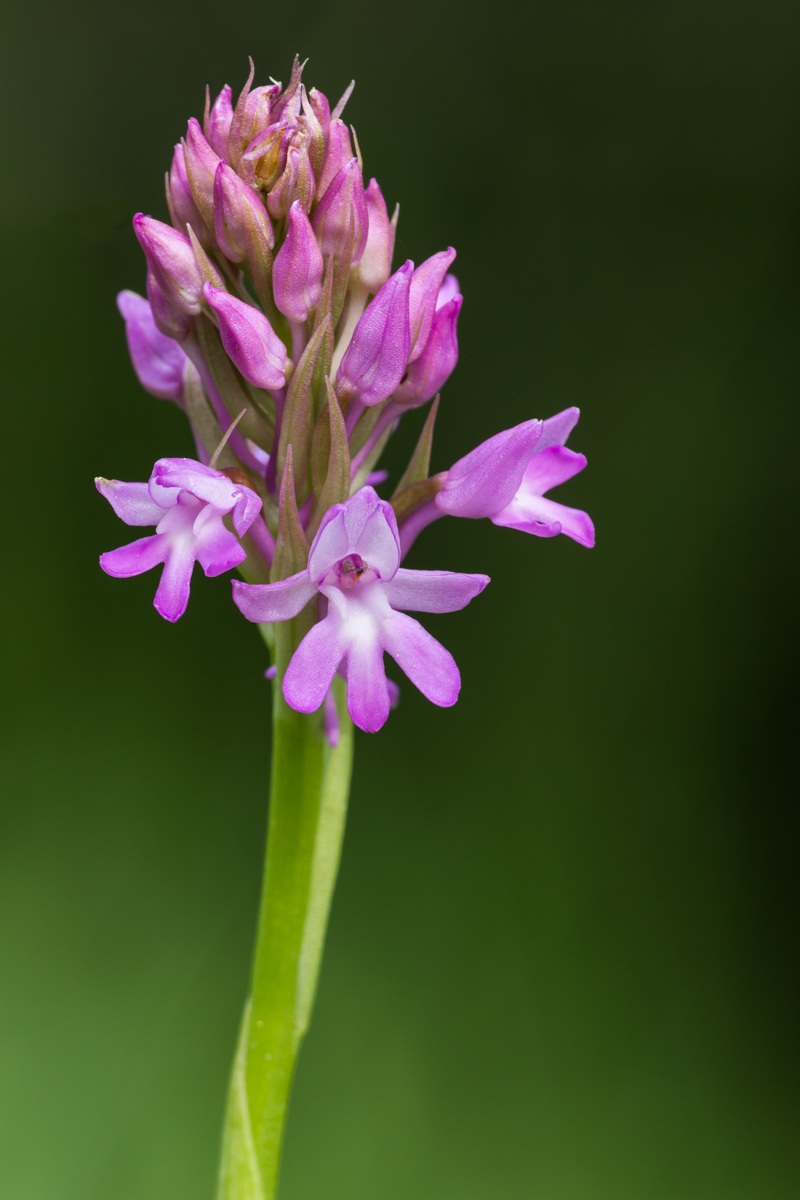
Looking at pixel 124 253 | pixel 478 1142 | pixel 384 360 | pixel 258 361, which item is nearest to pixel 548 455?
pixel 384 360

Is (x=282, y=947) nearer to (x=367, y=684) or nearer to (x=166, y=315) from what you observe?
(x=367, y=684)

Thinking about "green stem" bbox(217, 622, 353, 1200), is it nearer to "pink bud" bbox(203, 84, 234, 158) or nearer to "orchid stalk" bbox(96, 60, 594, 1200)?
"orchid stalk" bbox(96, 60, 594, 1200)

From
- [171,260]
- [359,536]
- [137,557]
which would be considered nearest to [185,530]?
[137,557]

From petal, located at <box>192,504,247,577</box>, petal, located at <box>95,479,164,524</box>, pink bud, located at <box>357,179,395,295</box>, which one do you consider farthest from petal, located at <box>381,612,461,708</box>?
pink bud, located at <box>357,179,395,295</box>

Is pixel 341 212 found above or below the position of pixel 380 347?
above

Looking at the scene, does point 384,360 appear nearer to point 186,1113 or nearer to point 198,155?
point 198,155

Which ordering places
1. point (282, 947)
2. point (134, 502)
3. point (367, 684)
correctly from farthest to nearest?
point (282, 947) < point (134, 502) < point (367, 684)
